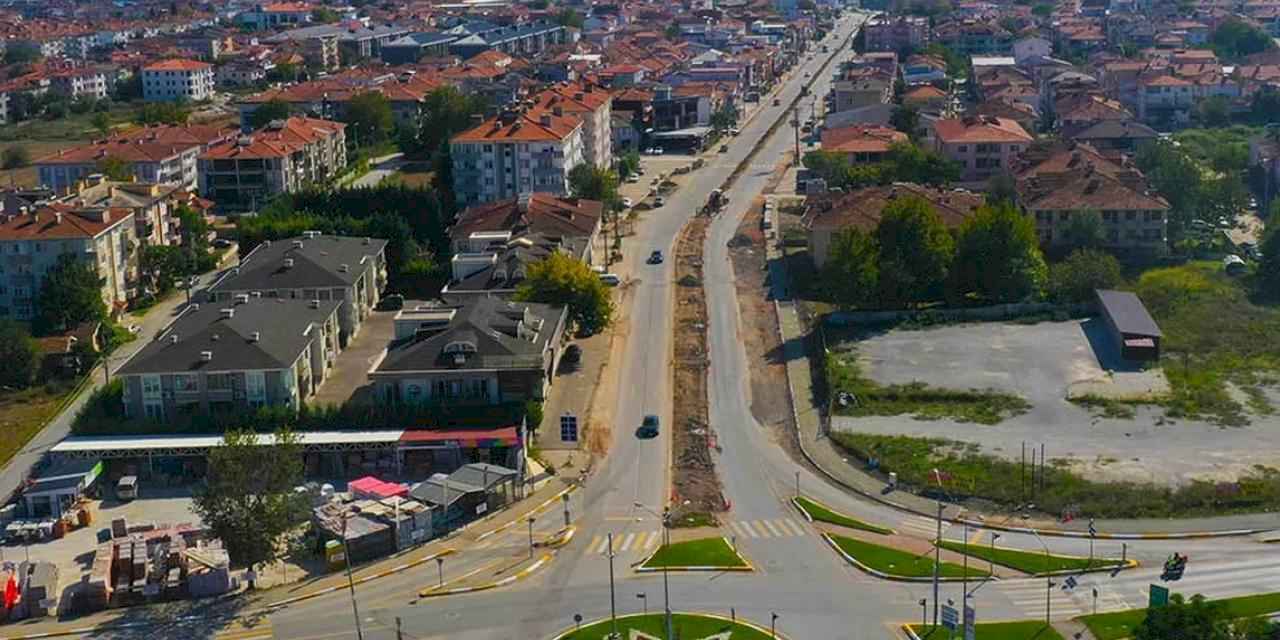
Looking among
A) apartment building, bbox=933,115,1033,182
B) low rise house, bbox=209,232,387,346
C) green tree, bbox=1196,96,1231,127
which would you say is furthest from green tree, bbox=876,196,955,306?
green tree, bbox=1196,96,1231,127

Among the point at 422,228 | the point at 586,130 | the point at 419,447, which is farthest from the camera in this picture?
the point at 586,130

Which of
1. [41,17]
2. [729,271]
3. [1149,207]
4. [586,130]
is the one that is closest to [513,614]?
[729,271]

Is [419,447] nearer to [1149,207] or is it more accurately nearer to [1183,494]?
[1183,494]

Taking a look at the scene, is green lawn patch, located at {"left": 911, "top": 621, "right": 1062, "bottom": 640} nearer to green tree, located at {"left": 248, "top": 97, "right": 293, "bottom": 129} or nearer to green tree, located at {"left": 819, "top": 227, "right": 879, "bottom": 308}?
green tree, located at {"left": 819, "top": 227, "right": 879, "bottom": 308}

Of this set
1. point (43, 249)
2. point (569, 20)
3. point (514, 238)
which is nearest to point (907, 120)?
point (514, 238)

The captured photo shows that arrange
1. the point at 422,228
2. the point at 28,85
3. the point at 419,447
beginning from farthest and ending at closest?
the point at 28,85, the point at 422,228, the point at 419,447

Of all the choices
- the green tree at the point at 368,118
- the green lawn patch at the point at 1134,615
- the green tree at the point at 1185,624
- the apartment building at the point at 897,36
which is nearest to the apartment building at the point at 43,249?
the green tree at the point at 368,118

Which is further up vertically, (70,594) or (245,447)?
(245,447)

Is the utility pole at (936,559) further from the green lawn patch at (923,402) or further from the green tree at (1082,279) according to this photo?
the green tree at (1082,279)

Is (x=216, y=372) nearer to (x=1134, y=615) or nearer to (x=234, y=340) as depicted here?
(x=234, y=340)
